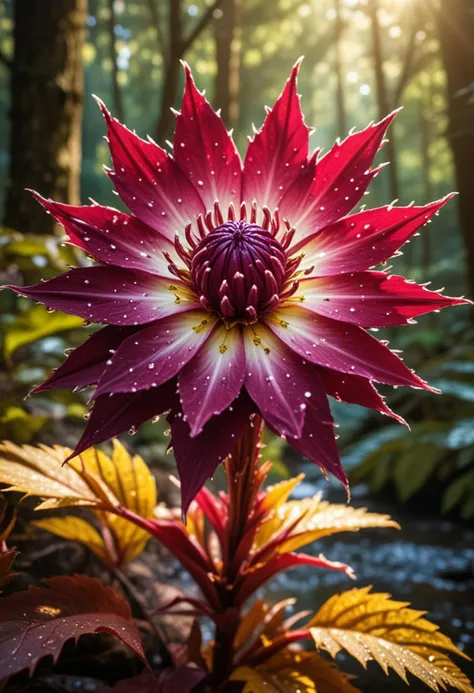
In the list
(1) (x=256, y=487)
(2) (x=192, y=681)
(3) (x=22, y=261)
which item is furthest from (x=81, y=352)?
(3) (x=22, y=261)

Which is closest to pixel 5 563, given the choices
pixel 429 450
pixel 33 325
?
pixel 33 325

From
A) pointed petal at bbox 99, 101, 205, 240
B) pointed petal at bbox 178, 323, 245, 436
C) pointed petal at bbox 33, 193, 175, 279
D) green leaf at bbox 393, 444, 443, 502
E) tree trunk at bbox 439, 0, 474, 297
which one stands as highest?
tree trunk at bbox 439, 0, 474, 297

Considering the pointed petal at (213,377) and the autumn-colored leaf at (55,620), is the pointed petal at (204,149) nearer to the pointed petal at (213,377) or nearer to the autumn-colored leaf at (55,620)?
the pointed petal at (213,377)

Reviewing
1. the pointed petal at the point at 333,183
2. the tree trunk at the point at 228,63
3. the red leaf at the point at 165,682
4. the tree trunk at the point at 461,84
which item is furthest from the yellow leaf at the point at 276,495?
the tree trunk at the point at 228,63

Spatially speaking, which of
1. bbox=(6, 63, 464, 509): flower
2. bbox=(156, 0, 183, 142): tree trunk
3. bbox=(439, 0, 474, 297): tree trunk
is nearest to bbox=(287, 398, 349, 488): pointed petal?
bbox=(6, 63, 464, 509): flower

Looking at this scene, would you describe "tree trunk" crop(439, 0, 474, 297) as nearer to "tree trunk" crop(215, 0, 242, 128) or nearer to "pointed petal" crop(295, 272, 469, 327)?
"pointed petal" crop(295, 272, 469, 327)

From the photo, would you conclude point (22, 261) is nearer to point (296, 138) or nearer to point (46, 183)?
point (46, 183)
